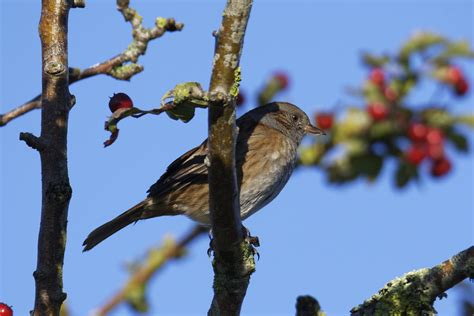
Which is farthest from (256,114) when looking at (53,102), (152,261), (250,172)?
(53,102)

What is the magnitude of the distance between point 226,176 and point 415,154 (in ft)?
2.47

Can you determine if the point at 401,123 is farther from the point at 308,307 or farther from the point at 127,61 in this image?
the point at 127,61

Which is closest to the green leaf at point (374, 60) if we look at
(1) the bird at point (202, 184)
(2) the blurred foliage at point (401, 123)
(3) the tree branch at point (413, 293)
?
(2) the blurred foliage at point (401, 123)

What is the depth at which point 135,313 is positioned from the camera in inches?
136

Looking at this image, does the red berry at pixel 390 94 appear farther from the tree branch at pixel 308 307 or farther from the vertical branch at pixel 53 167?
the vertical branch at pixel 53 167

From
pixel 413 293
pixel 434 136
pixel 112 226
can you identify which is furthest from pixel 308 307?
pixel 112 226

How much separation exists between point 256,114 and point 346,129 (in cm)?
349

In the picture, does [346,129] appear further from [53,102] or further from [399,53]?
[53,102]

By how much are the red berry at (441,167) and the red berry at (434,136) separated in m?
0.17

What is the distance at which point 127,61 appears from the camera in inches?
176

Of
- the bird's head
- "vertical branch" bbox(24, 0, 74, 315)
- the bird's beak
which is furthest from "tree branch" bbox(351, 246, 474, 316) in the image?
the bird's beak

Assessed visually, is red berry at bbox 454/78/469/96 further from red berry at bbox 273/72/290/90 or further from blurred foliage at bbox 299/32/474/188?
red berry at bbox 273/72/290/90

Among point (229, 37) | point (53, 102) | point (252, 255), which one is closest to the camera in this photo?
point (229, 37)

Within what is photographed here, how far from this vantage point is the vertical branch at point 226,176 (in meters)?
2.65
